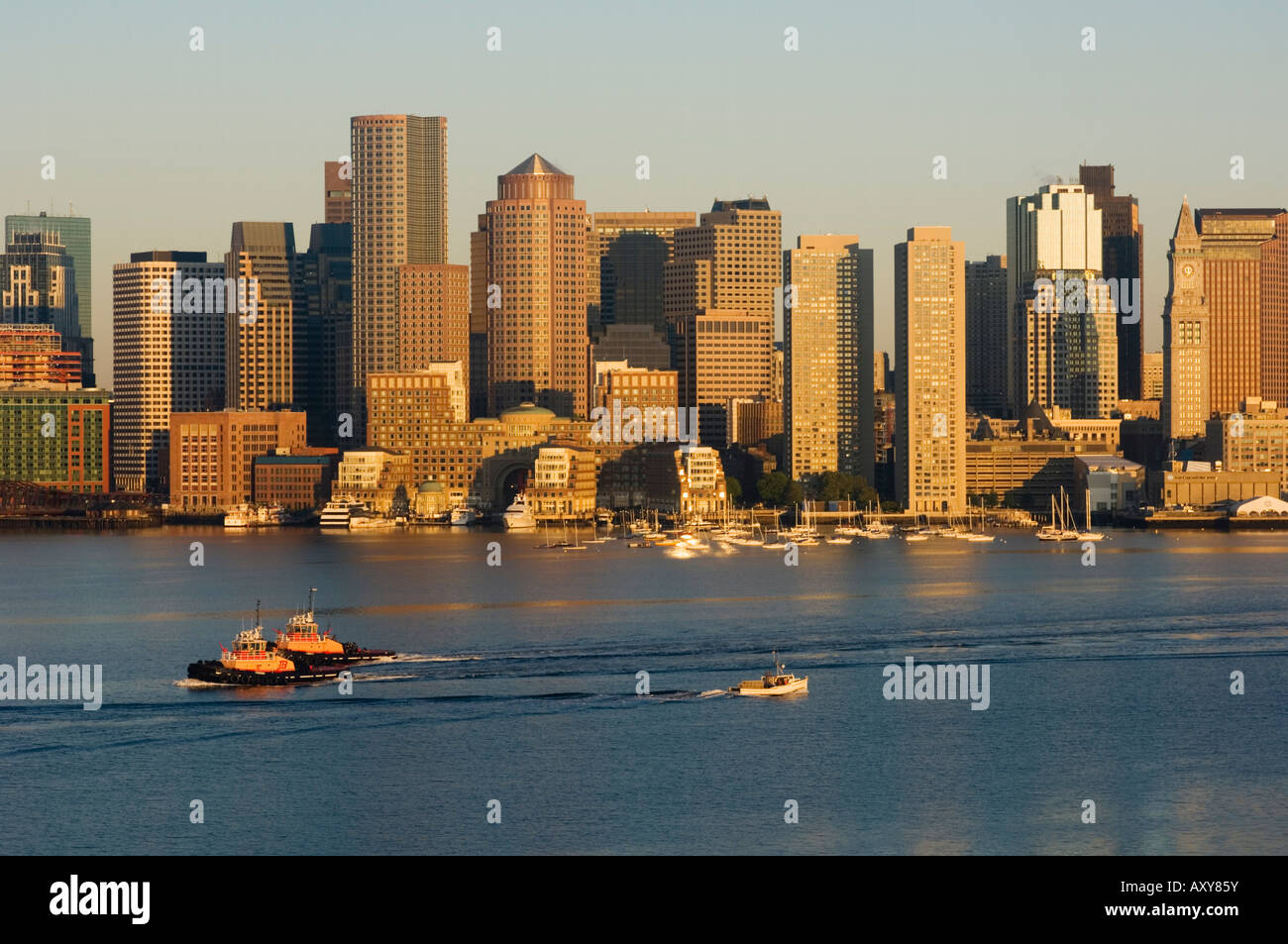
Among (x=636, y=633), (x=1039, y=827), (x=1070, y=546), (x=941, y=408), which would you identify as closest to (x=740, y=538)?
(x=1070, y=546)

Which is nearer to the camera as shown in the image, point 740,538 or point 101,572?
point 101,572

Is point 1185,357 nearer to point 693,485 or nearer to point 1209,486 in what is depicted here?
point 1209,486

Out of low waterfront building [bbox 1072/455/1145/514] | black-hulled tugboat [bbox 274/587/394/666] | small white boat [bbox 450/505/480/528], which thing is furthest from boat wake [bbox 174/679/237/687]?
low waterfront building [bbox 1072/455/1145/514]

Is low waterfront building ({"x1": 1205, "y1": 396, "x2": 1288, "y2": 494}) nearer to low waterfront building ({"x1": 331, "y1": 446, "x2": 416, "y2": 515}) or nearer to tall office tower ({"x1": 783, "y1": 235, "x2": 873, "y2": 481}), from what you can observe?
tall office tower ({"x1": 783, "y1": 235, "x2": 873, "y2": 481})

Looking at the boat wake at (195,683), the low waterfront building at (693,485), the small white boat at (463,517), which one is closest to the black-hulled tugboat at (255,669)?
the boat wake at (195,683)

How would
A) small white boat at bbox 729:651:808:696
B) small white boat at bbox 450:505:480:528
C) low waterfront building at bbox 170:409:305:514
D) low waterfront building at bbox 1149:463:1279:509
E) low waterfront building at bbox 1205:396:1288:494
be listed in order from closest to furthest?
1. small white boat at bbox 729:651:808:696
2. small white boat at bbox 450:505:480:528
3. low waterfront building at bbox 1149:463:1279:509
4. low waterfront building at bbox 1205:396:1288:494
5. low waterfront building at bbox 170:409:305:514

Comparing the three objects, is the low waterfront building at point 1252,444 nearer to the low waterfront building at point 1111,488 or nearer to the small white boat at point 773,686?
the low waterfront building at point 1111,488

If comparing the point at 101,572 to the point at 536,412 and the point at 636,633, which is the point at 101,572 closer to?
the point at 636,633
